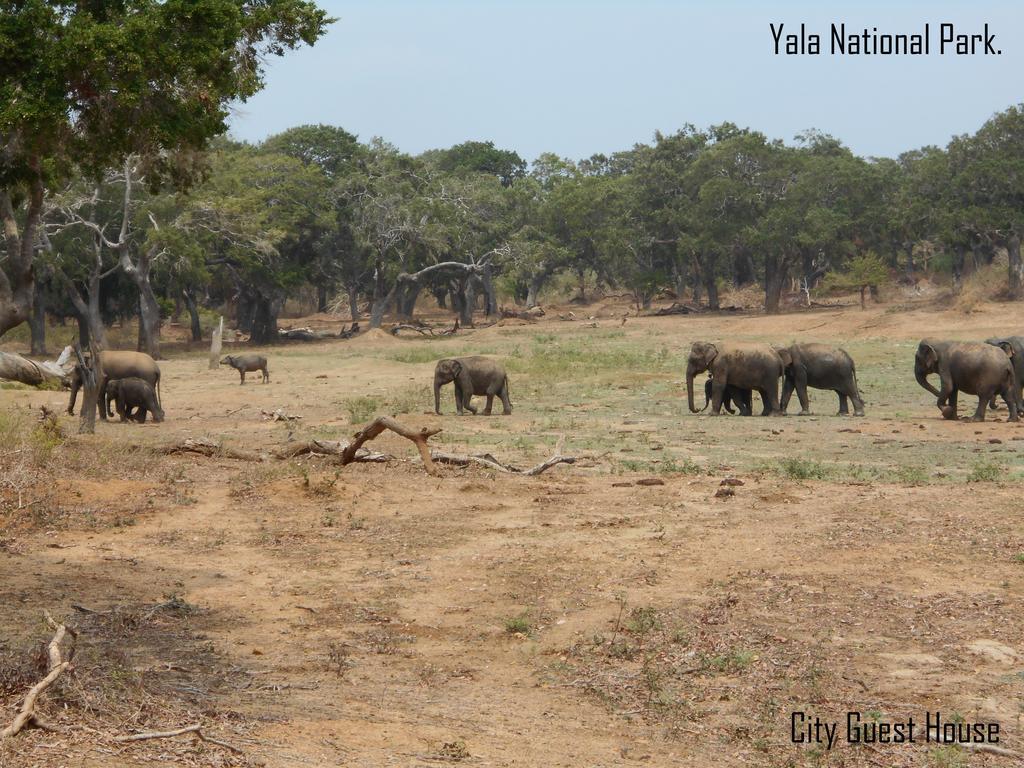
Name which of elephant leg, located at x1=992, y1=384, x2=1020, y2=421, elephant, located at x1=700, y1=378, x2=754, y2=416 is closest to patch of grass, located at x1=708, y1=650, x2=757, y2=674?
elephant leg, located at x1=992, y1=384, x2=1020, y2=421

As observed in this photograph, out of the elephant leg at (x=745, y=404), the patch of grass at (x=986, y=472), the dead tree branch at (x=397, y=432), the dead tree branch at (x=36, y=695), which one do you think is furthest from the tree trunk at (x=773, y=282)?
the dead tree branch at (x=36, y=695)

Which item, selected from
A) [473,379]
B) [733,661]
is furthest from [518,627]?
[473,379]

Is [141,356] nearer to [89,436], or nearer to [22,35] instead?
[89,436]

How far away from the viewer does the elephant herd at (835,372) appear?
2038 centimetres

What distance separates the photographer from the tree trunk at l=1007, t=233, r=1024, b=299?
48.2 m

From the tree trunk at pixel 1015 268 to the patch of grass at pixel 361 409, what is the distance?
3177cm

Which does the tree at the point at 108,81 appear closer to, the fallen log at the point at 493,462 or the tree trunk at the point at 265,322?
the fallen log at the point at 493,462

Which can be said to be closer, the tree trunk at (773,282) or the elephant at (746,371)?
the elephant at (746,371)

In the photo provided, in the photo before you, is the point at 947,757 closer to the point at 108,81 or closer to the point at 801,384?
the point at 108,81

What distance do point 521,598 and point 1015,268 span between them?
145 ft

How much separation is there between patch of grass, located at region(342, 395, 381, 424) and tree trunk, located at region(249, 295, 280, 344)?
28579mm

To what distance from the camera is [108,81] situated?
331 inches

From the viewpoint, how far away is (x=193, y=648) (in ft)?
26.2

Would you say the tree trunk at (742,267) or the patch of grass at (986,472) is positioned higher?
the tree trunk at (742,267)
